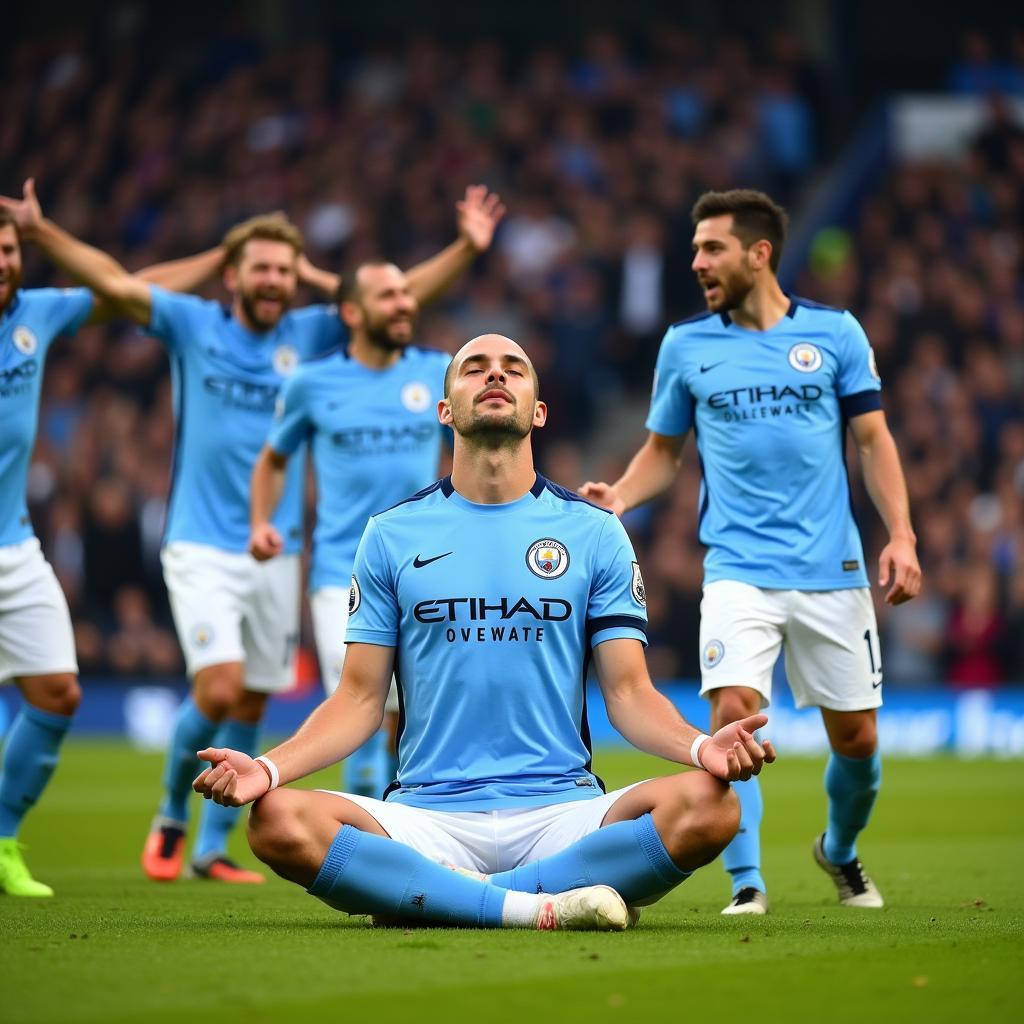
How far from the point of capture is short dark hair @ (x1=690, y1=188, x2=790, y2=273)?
295 inches

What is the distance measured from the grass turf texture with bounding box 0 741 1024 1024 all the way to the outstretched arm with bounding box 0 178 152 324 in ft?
8.54

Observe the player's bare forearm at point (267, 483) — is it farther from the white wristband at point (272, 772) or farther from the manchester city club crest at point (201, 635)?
the white wristband at point (272, 772)

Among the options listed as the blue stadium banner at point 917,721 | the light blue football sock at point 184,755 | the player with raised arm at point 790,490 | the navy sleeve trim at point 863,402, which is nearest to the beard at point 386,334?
the light blue football sock at point 184,755

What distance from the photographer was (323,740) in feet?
18.7

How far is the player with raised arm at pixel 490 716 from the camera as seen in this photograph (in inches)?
216

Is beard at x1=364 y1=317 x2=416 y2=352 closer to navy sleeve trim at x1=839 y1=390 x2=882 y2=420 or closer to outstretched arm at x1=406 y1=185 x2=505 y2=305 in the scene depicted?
outstretched arm at x1=406 y1=185 x2=505 y2=305

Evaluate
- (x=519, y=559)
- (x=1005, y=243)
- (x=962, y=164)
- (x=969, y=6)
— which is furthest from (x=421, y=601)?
(x=969, y=6)

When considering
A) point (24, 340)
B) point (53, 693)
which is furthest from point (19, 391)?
point (53, 693)

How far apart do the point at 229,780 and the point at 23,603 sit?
2899 mm

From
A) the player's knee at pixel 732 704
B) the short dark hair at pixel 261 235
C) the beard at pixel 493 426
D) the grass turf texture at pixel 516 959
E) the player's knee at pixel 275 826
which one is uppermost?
the short dark hair at pixel 261 235

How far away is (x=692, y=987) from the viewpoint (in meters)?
4.52

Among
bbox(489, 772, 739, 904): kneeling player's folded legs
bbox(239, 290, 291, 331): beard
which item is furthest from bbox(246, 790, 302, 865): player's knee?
bbox(239, 290, 291, 331): beard

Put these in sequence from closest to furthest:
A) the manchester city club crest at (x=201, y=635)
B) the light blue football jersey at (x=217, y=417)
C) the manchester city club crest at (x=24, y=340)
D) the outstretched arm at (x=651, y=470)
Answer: the outstretched arm at (x=651, y=470), the manchester city club crest at (x=24, y=340), the manchester city club crest at (x=201, y=635), the light blue football jersey at (x=217, y=417)

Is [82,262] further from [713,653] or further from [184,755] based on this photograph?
[713,653]
